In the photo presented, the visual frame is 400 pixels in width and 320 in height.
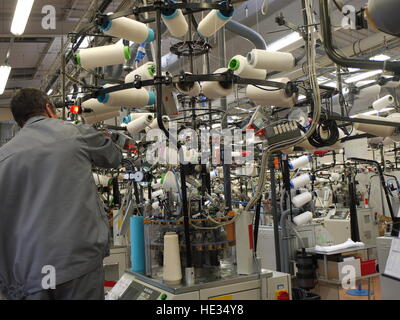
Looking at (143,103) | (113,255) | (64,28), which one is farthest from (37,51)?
(143,103)

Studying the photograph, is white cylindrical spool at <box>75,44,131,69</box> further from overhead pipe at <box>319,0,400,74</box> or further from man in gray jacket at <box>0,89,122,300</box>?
overhead pipe at <box>319,0,400,74</box>

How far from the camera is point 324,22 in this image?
1.36m

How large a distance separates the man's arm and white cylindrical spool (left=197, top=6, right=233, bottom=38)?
0.67 m

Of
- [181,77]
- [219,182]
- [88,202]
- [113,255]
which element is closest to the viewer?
[88,202]

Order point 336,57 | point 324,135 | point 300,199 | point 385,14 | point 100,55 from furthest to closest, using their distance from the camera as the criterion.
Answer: point 300,199
point 324,135
point 100,55
point 336,57
point 385,14

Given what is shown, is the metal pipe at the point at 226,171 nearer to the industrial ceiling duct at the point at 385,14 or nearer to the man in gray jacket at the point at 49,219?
the man in gray jacket at the point at 49,219

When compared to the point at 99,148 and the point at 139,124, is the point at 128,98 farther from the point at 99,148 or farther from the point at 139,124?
the point at 139,124

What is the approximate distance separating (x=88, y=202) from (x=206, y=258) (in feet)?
2.56

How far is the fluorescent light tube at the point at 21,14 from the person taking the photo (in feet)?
9.96

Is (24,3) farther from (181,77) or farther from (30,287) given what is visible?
(30,287)

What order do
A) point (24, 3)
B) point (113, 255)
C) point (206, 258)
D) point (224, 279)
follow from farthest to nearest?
point (113, 255), point (24, 3), point (206, 258), point (224, 279)

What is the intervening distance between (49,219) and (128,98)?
68 centimetres

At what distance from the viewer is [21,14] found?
3158mm

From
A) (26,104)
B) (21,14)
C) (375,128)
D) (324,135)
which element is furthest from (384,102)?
(21,14)
